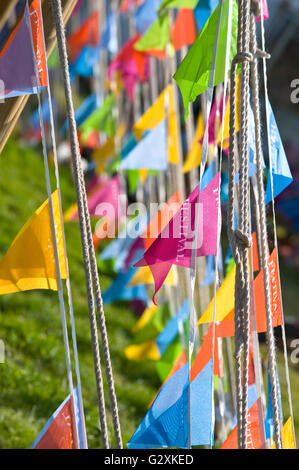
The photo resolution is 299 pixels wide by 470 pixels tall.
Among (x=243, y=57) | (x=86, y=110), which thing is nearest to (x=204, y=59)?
(x=243, y=57)

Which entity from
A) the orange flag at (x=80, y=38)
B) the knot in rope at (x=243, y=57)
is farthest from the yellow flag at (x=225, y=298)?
the orange flag at (x=80, y=38)

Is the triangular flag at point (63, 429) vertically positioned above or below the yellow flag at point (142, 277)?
below

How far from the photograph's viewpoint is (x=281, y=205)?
7.27 m

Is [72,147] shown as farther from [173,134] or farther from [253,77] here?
[173,134]

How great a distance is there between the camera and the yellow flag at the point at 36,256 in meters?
1.35

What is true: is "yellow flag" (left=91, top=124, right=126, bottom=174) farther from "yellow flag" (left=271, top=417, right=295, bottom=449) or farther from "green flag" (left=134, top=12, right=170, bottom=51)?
"yellow flag" (left=271, top=417, right=295, bottom=449)

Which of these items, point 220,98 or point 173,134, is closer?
point 220,98

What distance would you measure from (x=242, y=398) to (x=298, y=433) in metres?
2.22

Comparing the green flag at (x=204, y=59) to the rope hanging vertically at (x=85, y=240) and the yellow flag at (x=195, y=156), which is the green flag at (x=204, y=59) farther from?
the yellow flag at (x=195, y=156)

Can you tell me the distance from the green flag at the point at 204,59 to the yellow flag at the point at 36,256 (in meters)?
0.39

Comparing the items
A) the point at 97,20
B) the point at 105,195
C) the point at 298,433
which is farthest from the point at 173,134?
the point at 97,20

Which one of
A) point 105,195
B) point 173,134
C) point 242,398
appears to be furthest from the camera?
point 105,195

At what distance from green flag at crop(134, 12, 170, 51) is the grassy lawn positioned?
4.75ft

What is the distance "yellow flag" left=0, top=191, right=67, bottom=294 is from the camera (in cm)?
135
